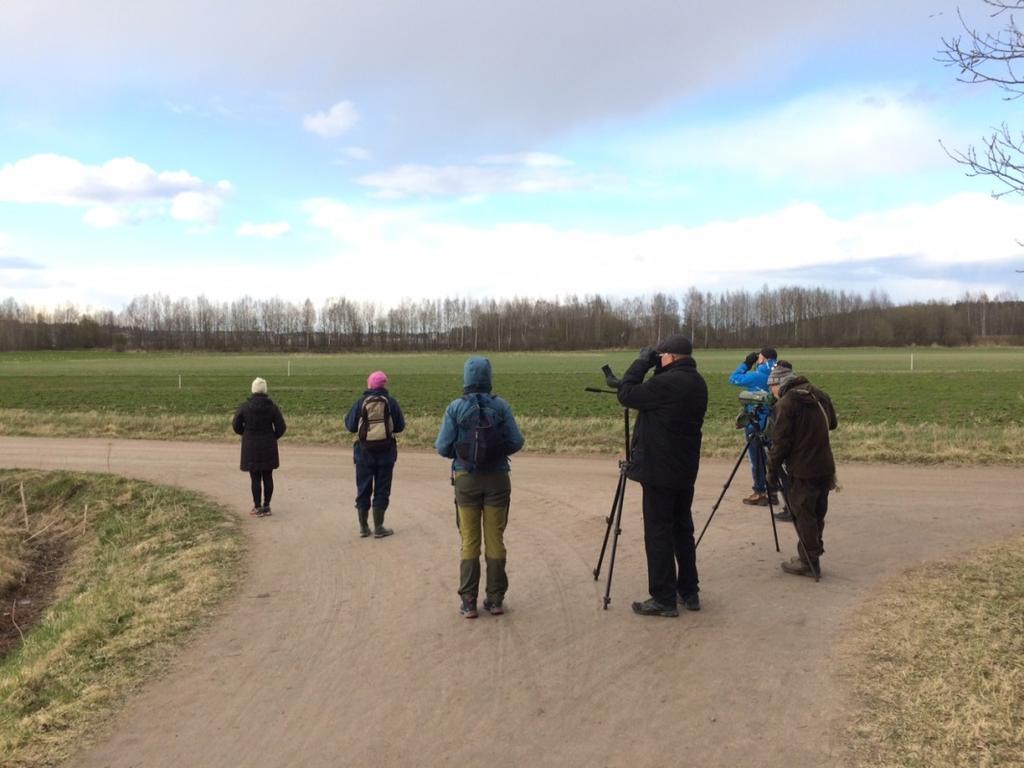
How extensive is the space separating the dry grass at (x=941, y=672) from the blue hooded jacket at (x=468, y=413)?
2825 millimetres

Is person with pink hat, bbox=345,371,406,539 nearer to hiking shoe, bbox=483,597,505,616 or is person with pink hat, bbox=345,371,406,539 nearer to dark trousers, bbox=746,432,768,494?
hiking shoe, bbox=483,597,505,616

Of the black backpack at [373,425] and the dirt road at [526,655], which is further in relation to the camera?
the black backpack at [373,425]

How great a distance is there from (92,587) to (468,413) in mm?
5453

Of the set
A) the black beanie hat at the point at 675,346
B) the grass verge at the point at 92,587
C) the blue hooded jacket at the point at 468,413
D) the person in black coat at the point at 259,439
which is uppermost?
the black beanie hat at the point at 675,346

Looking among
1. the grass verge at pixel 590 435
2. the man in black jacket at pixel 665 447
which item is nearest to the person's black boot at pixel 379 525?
the man in black jacket at pixel 665 447

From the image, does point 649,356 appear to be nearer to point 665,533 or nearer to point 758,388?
point 665,533

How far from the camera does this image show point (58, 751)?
13.1ft

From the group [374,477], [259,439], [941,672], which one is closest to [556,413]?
[259,439]

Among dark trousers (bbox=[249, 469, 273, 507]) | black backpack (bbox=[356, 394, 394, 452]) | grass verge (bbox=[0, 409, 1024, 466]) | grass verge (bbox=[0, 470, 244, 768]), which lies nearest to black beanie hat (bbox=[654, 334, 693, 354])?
black backpack (bbox=[356, 394, 394, 452])

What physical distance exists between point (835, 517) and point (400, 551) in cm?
543

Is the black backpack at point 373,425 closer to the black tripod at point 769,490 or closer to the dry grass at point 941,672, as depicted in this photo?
the black tripod at point 769,490

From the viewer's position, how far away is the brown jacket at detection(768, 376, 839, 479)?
6570 millimetres

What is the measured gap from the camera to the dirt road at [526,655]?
13.0ft

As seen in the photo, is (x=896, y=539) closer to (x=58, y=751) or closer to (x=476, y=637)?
(x=476, y=637)
